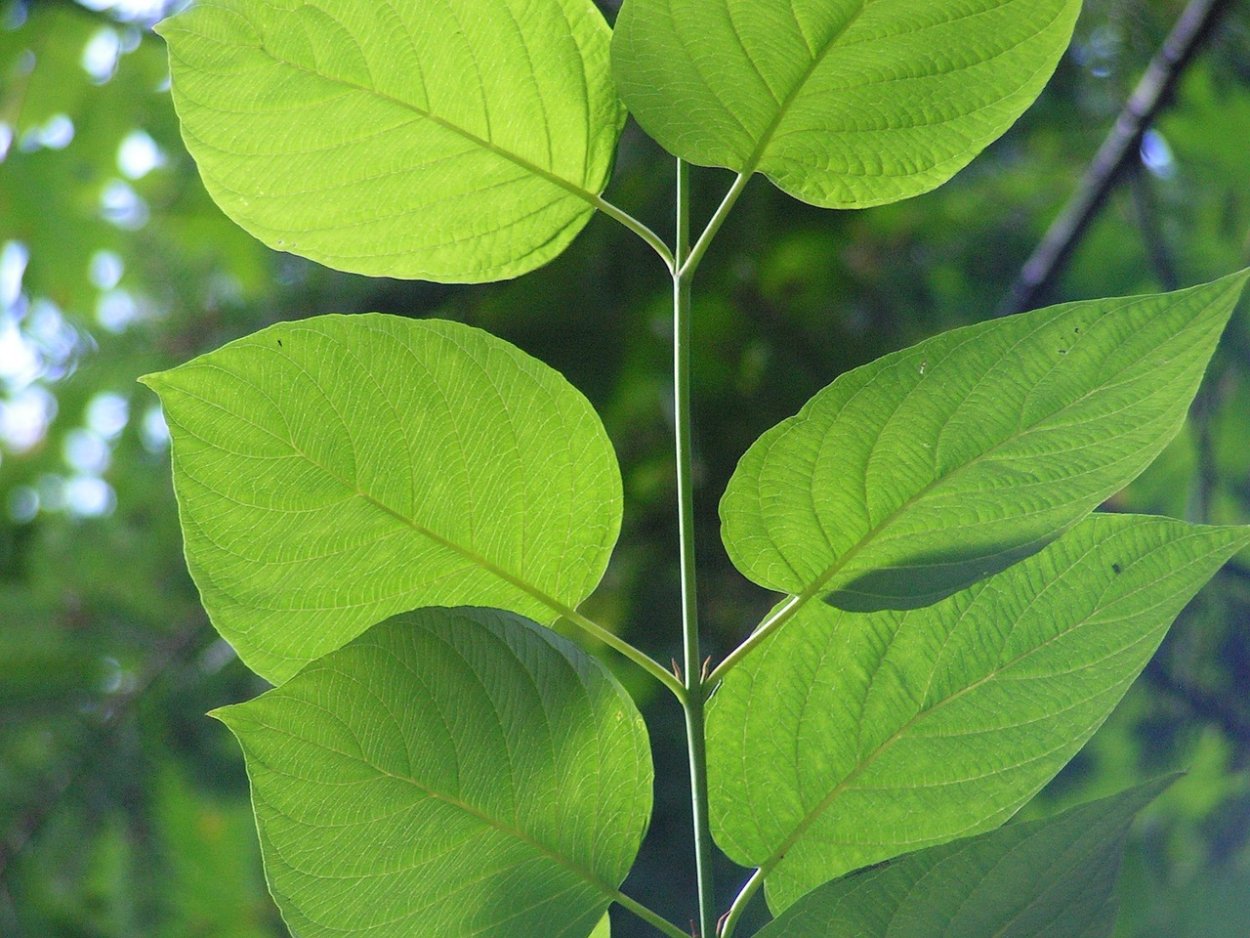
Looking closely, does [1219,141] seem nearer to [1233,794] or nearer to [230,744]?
[1233,794]

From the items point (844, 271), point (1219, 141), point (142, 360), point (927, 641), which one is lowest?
point (142, 360)

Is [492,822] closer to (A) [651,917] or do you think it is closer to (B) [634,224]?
(A) [651,917]

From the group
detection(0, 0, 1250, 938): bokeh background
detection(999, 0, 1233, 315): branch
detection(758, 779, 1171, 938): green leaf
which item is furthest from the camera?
detection(0, 0, 1250, 938): bokeh background

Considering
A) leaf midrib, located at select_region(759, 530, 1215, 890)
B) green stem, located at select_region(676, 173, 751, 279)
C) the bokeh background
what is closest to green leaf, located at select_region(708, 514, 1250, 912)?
leaf midrib, located at select_region(759, 530, 1215, 890)

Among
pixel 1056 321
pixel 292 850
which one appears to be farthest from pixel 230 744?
pixel 1056 321

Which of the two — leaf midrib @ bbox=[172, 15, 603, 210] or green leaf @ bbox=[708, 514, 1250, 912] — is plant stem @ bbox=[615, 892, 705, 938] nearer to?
green leaf @ bbox=[708, 514, 1250, 912]
